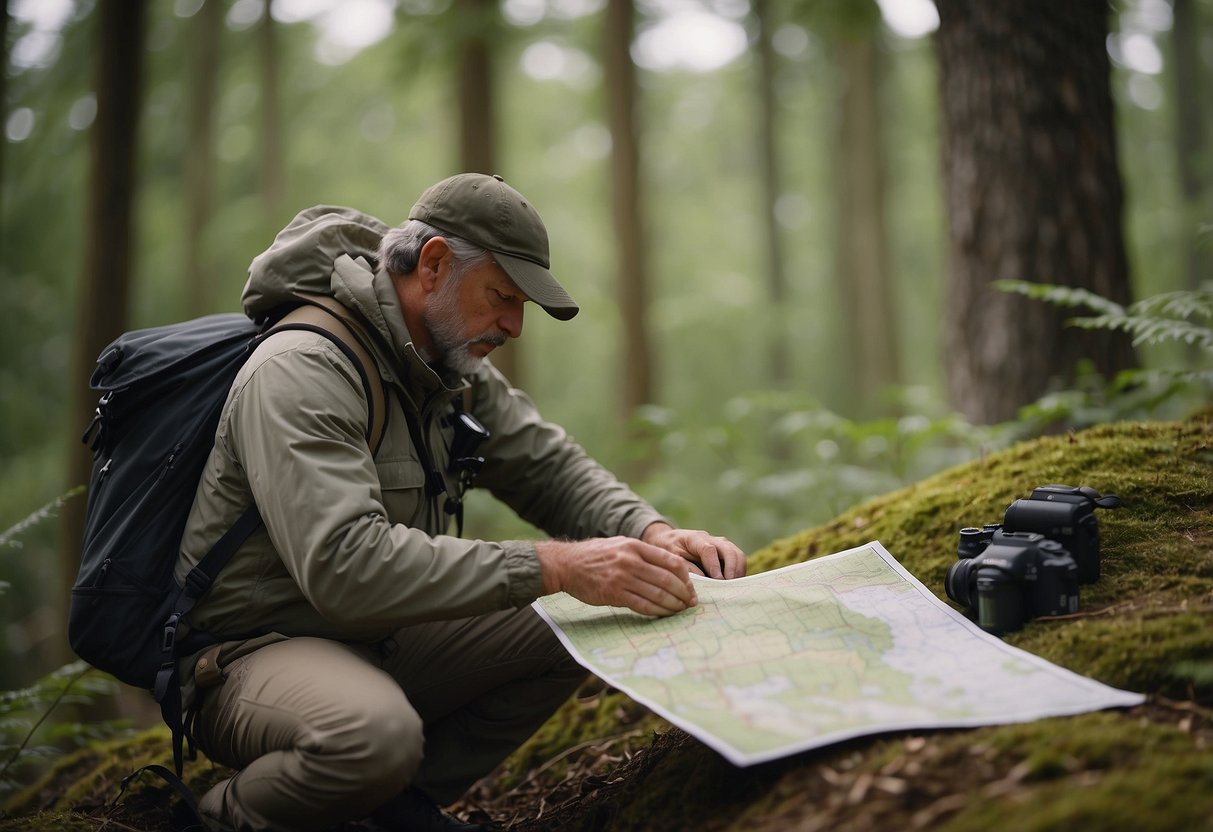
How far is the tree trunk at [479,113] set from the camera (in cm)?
888

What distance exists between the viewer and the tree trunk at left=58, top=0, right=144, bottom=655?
20.7ft

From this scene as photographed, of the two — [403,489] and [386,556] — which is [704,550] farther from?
[386,556]

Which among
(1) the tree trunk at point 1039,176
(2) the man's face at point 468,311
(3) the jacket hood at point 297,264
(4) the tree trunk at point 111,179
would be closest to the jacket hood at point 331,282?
(3) the jacket hood at point 297,264

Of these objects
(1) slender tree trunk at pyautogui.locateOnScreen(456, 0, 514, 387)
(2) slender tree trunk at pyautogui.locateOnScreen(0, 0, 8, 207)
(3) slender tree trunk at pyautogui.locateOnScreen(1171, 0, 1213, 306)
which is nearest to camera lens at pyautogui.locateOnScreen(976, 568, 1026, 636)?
(1) slender tree trunk at pyautogui.locateOnScreen(456, 0, 514, 387)

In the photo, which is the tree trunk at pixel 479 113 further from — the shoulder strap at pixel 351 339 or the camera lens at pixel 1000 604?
A: the camera lens at pixel 1000 604

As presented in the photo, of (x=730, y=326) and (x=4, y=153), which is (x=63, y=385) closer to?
(x=4, y=153)

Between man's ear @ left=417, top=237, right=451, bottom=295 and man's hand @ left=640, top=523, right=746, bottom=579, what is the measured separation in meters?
1.15

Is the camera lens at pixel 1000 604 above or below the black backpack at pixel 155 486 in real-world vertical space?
below

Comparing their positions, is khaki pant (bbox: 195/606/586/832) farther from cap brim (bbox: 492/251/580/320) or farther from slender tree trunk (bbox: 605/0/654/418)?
slender tree trunk (bbox: 605/0/654/418)

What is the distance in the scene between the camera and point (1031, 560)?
245cm

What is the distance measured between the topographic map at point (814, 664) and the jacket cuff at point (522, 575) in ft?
0.65

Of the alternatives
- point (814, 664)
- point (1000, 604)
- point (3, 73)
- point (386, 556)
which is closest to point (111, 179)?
point (3, 73)

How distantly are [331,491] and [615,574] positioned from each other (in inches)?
31.7

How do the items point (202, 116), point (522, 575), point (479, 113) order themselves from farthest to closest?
point (202, 116) < point (479, 113) < point (522, 575)
